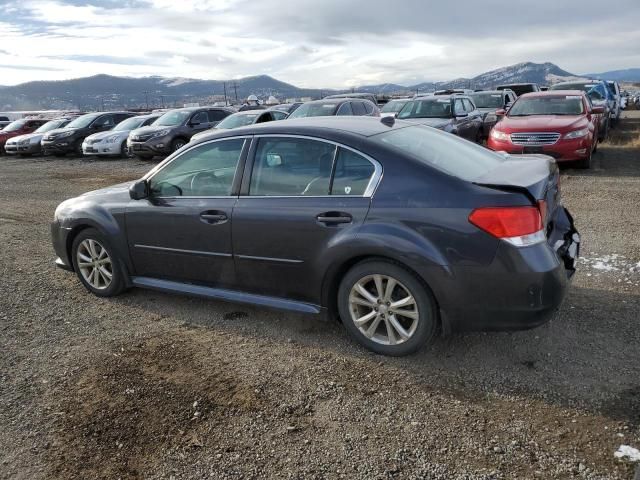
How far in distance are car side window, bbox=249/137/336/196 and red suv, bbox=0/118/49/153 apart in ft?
74.9

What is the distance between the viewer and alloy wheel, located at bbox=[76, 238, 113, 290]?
16.2ft

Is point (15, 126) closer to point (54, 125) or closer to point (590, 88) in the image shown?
point (54, 125)

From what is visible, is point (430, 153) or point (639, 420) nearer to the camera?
point (639, 420)

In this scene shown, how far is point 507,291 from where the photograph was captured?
3.20 meters

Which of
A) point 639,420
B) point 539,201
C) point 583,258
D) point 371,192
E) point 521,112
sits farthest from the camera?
point 521,112

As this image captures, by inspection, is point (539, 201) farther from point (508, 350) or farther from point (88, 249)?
point (88, 249)

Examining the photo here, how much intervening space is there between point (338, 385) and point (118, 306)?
243 cm

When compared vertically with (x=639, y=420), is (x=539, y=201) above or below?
above

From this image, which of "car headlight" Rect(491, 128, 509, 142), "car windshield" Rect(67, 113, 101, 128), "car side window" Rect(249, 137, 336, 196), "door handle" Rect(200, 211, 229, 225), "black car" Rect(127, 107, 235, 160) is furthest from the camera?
"car windshield" Rect(67, 113, 101, 128)

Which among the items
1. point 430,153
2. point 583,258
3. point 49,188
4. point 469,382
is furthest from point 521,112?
point 49,188

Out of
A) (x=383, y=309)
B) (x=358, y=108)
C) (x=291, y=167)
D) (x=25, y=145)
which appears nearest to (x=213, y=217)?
(x=291, y=167)

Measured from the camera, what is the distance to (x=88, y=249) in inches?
197

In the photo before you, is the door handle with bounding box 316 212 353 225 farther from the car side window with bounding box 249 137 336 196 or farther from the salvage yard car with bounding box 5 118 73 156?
the salvage yard car with bounding box 5 118 73 156

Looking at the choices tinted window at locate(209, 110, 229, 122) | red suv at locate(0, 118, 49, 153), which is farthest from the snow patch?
red suv at locate(0, 118, 49, 153)
